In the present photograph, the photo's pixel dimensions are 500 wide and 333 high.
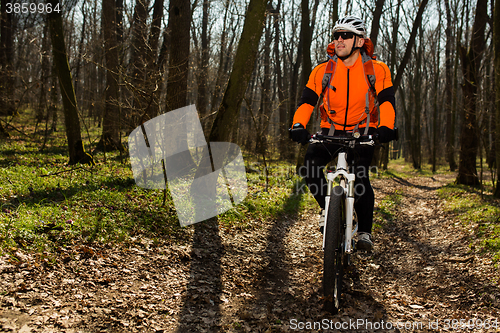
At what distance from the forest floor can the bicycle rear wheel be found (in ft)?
0.81

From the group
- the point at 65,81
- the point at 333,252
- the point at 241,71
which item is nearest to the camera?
the point at 333,252

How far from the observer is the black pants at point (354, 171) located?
3.47 meters

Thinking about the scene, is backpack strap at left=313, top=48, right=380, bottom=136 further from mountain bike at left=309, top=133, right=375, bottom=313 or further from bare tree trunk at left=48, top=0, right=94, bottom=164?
bare tree trunk at left=48, top=0, right=94, bottom=164

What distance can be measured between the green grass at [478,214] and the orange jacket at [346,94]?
2.75m

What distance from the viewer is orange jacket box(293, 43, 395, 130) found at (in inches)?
136

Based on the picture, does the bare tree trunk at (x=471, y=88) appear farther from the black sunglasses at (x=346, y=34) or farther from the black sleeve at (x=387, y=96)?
the black sunglasses at (x=346, y=34)

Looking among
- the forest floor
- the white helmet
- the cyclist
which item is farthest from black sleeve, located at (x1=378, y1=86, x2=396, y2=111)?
the forest floor

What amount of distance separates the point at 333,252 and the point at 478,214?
535 cm

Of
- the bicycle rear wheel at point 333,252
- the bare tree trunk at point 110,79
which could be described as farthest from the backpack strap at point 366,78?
the bare tree trunk at point 110,79

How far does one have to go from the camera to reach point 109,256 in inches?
156

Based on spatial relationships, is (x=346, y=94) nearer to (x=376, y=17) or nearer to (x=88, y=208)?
(x=88, y=208)

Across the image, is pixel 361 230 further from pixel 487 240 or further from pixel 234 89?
pixel 234 89

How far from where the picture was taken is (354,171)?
3.40m

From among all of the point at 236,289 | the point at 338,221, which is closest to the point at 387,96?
the point at 338,221
